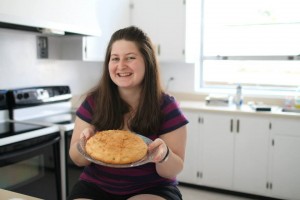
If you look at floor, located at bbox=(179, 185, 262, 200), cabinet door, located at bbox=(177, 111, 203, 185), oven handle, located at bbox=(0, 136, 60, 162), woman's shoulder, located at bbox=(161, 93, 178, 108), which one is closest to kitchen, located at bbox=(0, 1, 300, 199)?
cabinet door, located at bbox=(177, 111, 203, 185)

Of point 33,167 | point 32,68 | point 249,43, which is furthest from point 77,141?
point 249,43

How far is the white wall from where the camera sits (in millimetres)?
2239

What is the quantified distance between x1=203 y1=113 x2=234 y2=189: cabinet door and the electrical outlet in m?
1.64

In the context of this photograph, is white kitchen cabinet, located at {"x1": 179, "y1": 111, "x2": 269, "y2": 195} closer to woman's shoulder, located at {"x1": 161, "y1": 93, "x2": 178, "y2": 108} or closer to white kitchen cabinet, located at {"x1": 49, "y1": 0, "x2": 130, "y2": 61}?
white kitchen cabinet, located at {"x1": 49, "y1": 0, "x2": 130, "y2": 61}

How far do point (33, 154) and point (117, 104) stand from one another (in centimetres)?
77

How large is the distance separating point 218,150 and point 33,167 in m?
1.72

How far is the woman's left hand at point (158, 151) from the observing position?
1.06 meters

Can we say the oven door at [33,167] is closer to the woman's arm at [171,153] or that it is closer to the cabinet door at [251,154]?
the woman's arm at [171,153]

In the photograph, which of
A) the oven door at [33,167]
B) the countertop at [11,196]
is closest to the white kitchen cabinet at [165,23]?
the oven door at [33,167]

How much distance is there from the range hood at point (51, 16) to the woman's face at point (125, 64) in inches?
30.9

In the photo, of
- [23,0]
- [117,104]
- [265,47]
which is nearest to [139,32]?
[117,104]

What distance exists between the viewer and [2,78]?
87.3 inches

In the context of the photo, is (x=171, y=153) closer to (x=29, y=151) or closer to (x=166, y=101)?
(x=166, y=101)

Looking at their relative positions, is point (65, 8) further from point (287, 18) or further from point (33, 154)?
point (287, 18)
